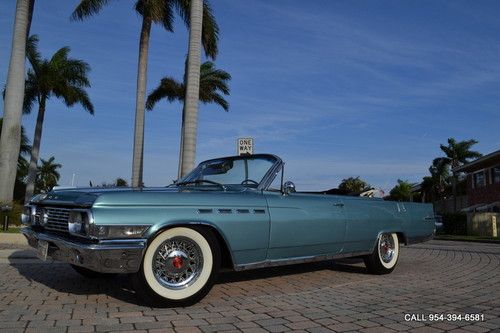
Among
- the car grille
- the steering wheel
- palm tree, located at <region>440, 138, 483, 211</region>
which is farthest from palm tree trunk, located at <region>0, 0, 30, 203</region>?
palm tree, located at <region>440, 138, 483, 211</region>

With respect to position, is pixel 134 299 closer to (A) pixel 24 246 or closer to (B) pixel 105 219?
(B) pixel 105 219

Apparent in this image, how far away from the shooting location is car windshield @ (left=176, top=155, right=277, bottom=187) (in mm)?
5559

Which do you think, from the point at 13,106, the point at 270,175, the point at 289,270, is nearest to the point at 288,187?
the point at 270,175

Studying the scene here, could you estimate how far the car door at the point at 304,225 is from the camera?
509cm

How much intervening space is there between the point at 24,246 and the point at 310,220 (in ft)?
24.7

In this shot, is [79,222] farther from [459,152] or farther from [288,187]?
[459,152]

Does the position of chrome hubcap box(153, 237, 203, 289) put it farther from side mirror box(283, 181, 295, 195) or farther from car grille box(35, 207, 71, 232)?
side mirror box(283, 181, 295, 195)

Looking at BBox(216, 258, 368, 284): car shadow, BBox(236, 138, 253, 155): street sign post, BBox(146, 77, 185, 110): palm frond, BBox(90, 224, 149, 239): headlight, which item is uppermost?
BBox(146, 77, 185, 110): palm frond

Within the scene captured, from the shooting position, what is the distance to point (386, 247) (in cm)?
682

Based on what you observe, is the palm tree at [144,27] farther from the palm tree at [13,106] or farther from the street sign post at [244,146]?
the street sign post at [244,146]

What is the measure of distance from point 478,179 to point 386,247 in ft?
110

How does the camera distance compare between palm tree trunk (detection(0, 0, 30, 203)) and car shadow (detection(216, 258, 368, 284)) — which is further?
palm tree trunk (detection(0, 0, 30, 203))

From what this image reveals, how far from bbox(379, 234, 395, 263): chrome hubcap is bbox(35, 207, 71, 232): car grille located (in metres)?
4.25

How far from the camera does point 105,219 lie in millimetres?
3982
